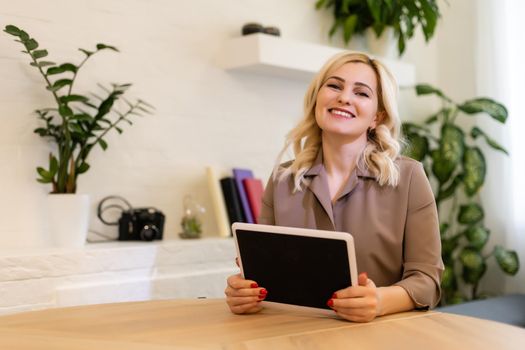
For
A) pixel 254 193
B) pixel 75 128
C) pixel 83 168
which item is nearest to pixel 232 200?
pixel 254 193

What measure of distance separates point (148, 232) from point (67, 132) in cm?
59

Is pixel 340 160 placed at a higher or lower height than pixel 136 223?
higher

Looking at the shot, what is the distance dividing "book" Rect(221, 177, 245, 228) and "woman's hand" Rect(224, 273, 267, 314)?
174 cm

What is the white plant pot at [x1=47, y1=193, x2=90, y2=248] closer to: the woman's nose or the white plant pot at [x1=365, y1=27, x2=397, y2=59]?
the woman's nose

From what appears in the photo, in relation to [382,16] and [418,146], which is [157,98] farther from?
[418,146]

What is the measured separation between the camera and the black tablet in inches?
64.9

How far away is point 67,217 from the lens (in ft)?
9.77

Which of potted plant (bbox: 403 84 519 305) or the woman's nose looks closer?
the woman's nose

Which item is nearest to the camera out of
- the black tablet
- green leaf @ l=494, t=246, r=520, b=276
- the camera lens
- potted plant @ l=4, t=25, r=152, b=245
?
the black tablet

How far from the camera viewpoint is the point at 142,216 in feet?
10.7

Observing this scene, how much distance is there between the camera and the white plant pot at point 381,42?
4469 mm

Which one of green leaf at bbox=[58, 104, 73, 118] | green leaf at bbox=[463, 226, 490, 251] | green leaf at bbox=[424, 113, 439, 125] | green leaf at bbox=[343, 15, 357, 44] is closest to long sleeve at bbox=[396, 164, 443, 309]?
green leaf at bbox=[58, 104, 73, 118]

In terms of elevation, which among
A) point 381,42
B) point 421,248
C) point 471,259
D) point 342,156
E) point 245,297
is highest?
point 381,42

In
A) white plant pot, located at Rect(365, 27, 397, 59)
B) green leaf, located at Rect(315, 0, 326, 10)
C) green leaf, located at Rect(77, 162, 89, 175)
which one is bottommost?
green leaf, located at Rect(77, 162, 89, 175)
